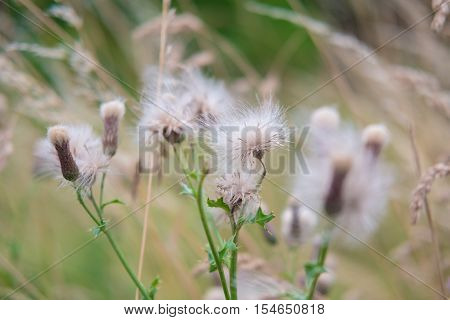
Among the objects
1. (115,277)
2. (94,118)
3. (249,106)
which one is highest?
(94,118)

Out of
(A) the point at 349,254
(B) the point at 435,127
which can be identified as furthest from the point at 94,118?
(B) the point at 435,127

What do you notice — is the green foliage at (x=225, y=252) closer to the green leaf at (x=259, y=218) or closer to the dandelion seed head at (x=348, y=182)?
the green leaf at (x=259, y=218)

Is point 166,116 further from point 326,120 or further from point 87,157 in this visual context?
point 326,120

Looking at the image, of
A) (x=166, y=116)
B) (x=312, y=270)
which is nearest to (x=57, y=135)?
(x=166, y=116)

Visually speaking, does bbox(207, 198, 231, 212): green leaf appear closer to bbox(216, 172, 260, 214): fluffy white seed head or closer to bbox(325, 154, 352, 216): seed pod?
bbox(216, 172, 260, 214): fluffy white seed head
